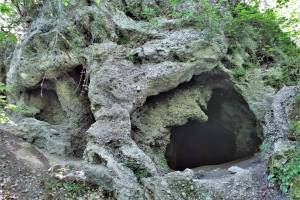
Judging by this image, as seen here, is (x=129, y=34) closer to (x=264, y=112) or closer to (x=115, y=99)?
(x=115, y=99)

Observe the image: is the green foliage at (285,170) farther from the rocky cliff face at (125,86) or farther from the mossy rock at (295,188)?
the rocky cliff face at (125,86)

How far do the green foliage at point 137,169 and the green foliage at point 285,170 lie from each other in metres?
2.07

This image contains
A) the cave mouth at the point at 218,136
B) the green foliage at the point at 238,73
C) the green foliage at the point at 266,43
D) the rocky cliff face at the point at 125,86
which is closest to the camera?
the rocky cliff face at the point at 125,86

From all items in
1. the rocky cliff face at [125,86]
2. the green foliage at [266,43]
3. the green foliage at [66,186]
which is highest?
the green foliage at [266,43]

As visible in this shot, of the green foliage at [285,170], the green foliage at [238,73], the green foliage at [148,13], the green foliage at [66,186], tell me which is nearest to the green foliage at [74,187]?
the green foliage at [66,186]

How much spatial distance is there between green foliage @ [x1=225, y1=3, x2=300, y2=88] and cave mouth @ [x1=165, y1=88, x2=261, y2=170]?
105 centimetres

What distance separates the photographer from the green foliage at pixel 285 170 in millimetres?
4910

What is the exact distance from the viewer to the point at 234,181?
5223mm

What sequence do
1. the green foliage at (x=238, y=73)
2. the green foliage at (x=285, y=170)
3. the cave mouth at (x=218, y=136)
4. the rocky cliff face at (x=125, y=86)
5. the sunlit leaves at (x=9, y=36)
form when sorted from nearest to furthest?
the green foliage at (x=285, y=170) → the sunlit leaves at (x=9, y=36) → the rocky cliff face at (x=125, y=86) → the green foliage at (x=238, y=73) → the cave mouth at (x=218, y=136)

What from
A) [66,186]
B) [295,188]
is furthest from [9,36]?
[295,188]

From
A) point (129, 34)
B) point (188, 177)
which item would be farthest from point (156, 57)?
point (188, 177)

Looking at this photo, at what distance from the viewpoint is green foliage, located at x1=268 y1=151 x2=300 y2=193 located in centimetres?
491

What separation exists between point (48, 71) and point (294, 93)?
5.29 meters

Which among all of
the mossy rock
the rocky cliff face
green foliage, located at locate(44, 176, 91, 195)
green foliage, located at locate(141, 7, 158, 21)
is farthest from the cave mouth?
green foliage, located at locate(44, 176, 91, 195)
